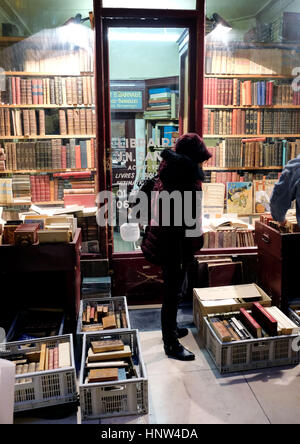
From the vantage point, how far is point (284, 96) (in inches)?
179

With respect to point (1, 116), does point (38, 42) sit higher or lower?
higher

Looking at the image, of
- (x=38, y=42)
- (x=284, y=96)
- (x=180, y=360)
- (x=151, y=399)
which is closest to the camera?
(x=151, y=399)

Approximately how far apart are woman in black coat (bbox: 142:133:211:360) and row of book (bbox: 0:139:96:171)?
49.8 inches

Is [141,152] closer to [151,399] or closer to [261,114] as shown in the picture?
[261,114]

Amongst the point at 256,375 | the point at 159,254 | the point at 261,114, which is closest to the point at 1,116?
the point at 159,254

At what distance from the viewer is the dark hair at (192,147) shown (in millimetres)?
3111

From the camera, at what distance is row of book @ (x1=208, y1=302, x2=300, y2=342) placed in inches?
127

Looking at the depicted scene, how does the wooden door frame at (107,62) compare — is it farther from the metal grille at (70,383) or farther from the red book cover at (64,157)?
the metal grille at (70,383)

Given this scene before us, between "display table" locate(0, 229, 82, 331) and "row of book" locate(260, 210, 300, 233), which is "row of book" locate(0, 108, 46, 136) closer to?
"display table" locate(0, 229, 82, 331)

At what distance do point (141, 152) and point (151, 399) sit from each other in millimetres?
2319

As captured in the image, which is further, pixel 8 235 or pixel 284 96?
pixel 284 96

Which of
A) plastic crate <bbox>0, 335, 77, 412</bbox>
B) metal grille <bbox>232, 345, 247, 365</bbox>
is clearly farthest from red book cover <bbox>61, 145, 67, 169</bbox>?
metal grille <bbox>232, 345, 247, 365</bbox>

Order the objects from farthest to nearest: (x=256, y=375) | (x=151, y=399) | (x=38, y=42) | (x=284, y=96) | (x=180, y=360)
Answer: (x=284, y=96), (x=38, y=42), (x=180, y=360), (x=256, y=375), (x=151, y=399)

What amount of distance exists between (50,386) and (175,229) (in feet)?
4.39
